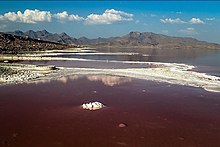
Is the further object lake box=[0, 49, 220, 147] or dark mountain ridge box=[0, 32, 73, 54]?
dark mountain ridge box=[0, 32, 73, 54]

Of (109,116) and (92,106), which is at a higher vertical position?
(92,106)

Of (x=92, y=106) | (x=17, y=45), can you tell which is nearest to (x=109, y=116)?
(x=92, y=106)

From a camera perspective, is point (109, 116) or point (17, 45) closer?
point (109, 116)

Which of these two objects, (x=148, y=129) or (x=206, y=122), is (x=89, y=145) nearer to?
(x=148, y=129)

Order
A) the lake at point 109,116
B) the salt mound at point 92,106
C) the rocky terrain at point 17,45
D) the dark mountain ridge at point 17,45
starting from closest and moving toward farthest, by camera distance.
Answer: the lake at point 109,116, the salt mound at point 92,106, the dark mountain ridge at point 17,45, the rocky terrain at point 17,45

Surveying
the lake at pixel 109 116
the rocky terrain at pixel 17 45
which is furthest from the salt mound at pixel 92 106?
the rocky terrain at pixel 17 45

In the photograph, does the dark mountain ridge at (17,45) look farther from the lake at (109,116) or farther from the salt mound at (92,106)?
the salt mound at (92,106)

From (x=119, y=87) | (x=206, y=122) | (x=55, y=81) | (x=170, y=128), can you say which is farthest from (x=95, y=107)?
(x=55, y=81)

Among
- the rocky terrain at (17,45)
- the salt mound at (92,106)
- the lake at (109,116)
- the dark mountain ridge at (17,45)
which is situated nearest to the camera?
the lake at (109,116)

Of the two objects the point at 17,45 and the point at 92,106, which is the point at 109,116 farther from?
the point at 17,45

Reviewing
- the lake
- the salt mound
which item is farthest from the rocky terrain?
the salt mound

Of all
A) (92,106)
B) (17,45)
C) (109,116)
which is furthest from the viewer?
(17,45)

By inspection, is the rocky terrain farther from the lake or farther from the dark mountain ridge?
the lake
